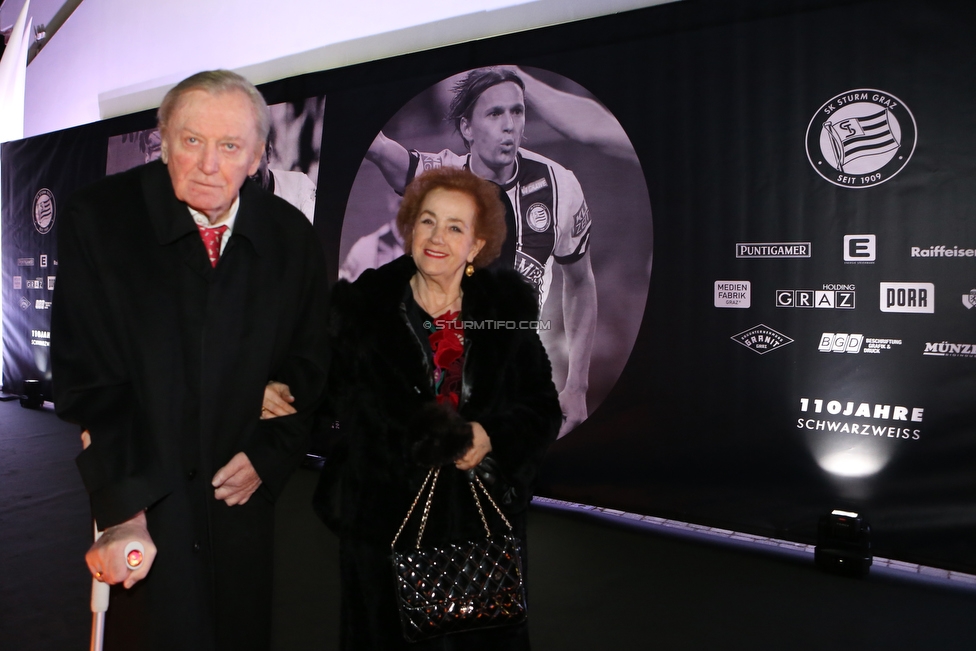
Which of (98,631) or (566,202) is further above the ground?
(566,202)

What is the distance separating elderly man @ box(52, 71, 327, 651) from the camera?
1.28 meters

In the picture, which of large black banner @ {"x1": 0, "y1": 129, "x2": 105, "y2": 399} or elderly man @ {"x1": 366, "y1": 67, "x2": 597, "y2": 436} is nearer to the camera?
elderly man @ {"x1": 366, "y1": 67, "x2": 597, "y2": 436}

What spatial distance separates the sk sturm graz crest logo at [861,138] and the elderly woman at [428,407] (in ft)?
7.28

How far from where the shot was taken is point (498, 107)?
14.2ft

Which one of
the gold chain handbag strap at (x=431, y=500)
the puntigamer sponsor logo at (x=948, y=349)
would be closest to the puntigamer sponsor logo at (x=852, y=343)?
the puntigamer sponsor logo at (x=948, y=349)

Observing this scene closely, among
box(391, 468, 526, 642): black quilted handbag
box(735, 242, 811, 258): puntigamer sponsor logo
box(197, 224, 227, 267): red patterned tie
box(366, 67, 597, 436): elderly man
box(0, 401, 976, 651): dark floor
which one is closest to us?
box(197, 224, 227, 267): red patterned tie

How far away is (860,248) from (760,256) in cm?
45

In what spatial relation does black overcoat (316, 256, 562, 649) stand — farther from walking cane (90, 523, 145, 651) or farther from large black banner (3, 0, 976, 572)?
large black banner (3, 0, 976, 572)

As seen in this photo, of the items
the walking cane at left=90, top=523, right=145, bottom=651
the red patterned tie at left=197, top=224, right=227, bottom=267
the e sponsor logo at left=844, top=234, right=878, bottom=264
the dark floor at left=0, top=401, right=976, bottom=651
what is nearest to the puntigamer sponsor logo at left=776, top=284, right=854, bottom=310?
the e sponsor logo at left=844, top=234, right=878, bottom=264

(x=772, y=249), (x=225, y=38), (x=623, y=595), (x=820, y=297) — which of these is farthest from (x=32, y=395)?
(x=820, y=297)

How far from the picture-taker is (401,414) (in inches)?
A: 68.5

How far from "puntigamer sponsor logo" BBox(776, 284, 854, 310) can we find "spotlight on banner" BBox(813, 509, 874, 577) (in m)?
0.99

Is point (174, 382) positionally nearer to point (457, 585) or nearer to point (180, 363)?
point (180, 363)

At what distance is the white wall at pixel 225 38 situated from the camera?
14.7 feet
